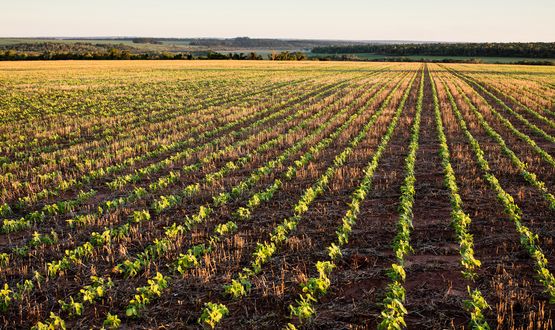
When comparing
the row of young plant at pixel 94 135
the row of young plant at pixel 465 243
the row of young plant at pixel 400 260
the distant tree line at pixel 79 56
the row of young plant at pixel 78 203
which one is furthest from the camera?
the distant tree line at pixel 79 56

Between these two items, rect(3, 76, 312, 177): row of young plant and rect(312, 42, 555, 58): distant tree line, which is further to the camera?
rect(312, 42, 555, 58): distant tree line

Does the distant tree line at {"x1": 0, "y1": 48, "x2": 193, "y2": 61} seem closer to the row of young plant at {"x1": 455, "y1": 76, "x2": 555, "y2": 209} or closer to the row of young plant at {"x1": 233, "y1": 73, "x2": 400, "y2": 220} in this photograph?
the row of young plant at {"x1": 455, "y1": 76, "x2": 555, "y2": 209}

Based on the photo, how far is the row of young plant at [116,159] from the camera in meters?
9.98

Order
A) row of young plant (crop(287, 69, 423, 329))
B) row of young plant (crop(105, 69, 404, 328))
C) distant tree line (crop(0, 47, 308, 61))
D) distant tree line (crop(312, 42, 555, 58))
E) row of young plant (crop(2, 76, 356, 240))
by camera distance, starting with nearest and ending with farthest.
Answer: row of young plant (crop(287, 69, 423, 329)) → row of young plant (crop(105, 69, 404, 328)) → row of young plant (crop(2, 76, 356, 240)) → distant tree line (crop(0, 47, 308, 61)) → distant tree line (crop(312, 42, 555, 58))

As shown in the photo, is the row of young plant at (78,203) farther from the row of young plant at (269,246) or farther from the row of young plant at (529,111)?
the row of young plant at (529,111)

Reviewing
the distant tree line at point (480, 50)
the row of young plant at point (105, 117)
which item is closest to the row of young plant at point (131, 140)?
the row of young plant at point (105, 117)

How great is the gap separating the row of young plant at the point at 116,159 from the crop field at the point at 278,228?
7 centimetres

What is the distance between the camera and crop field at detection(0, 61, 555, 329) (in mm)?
5387

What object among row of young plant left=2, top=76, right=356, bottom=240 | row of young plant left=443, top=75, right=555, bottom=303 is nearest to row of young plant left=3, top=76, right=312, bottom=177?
row of young plant left=2, top=76, right=356, bottom=240

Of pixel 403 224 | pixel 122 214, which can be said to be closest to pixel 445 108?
pixel 403 224

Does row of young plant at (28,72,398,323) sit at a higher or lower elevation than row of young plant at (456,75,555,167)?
lower

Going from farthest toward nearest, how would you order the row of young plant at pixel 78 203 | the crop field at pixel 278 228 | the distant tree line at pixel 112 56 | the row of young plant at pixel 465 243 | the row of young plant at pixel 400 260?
the distant tree line at pixel 112 56 → the row of young plant at pixel 78 203 → the crop field at pixel 278 228 → the row of young plant at pixel 465 243 → the row of young plant at pixel 400 260

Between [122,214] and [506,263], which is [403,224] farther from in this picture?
[122,214]

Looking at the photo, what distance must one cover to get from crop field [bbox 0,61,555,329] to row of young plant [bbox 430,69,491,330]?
3 centimetres
